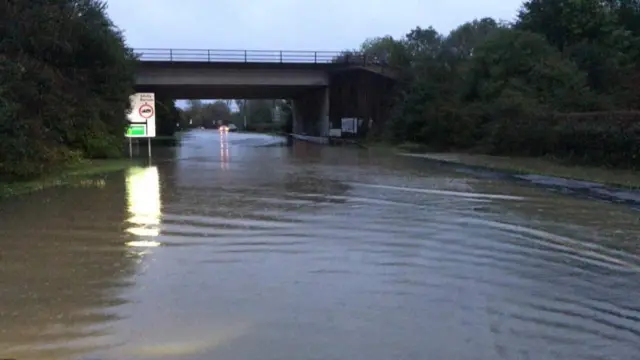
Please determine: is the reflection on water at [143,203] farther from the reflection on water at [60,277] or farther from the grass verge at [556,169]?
the grass verge at [556,169]

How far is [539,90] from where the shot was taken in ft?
121

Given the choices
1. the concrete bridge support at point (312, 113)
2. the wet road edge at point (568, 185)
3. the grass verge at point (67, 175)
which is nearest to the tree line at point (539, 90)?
the wet road edge at point (568, 185)

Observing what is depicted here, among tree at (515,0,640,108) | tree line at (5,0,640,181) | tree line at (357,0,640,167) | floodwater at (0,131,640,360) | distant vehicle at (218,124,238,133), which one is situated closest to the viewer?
floodwater at (0,131,640,360)

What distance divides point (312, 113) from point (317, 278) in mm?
61663

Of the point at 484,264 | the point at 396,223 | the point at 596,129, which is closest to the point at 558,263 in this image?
the point at 484,264

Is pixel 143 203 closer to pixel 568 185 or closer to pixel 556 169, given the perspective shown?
pixel 568 185

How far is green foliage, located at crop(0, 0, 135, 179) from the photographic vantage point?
1784 centimetres

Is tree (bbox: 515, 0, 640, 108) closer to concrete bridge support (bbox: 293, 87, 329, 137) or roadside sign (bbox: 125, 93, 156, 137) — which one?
concrete bridge support (bbox: 293, 87, 329, 137)

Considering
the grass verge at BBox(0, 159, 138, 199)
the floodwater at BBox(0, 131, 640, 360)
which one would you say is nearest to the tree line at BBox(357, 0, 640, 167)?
the floodwater at BBox(0, 131, 640, 360)

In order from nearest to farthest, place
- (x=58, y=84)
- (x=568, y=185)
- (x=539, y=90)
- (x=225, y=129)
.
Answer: (x=568, y=185), (x=58, y=84), (x=539, y=90), (x=225, y=129)

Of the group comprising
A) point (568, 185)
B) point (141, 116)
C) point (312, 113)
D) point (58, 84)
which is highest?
point (58, 84)

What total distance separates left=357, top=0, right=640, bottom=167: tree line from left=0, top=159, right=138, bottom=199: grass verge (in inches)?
696

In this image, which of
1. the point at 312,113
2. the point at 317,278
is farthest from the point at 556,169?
the point at 312,113

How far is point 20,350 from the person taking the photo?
5.75m
